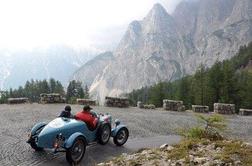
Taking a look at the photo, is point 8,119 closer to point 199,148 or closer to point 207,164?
point 199,148

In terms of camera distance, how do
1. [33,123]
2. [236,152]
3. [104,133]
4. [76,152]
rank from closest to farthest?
[236,152] → [76,152] → [104,133] → [33,123]

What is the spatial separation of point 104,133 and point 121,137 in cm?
101

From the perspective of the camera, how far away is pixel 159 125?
73.0 feet

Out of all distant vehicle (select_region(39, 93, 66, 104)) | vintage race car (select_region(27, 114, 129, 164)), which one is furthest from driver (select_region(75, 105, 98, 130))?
distant vehicle (select_region(39, 93, 66, 104))

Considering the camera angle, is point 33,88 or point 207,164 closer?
point 207,164

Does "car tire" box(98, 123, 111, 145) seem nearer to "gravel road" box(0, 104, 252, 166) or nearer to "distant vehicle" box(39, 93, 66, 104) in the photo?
"gravel road" box(0, 104, 252, 166)

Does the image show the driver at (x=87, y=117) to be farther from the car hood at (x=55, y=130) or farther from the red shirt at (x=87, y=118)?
the car hood at (x=55, y=130)

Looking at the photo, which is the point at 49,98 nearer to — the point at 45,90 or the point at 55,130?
the point at 55,130

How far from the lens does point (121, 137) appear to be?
52.5 ft

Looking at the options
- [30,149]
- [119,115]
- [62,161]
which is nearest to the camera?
[62,161]

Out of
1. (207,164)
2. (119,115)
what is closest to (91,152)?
(207,164)

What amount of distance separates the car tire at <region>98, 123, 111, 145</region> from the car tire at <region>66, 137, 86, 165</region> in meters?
1.87

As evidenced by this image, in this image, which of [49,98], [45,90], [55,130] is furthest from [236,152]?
[45,90]

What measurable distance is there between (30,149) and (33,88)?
130 m
